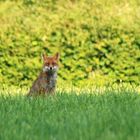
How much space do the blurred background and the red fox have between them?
11.1ft

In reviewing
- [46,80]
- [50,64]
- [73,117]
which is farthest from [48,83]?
[73,117]

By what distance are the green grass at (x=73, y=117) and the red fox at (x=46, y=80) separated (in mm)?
876

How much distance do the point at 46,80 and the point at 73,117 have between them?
155 inches

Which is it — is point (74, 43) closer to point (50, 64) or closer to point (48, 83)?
point (50, 64)

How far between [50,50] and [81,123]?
8449 millimetres

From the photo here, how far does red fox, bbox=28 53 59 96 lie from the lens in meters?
11.7

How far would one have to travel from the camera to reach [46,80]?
39.3 feet

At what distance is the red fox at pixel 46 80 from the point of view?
1168 centimetres

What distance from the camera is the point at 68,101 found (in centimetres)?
985

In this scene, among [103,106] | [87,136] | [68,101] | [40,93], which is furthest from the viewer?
[40,93]

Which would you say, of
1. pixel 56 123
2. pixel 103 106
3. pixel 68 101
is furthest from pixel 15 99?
pixel 56 123

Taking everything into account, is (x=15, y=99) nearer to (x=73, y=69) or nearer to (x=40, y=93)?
(x=40, y=93)

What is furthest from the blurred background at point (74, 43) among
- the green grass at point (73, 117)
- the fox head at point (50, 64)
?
the green grass at point (73, 117)

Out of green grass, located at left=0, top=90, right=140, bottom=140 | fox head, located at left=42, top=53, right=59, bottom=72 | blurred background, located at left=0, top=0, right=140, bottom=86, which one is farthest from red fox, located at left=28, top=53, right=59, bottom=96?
blurred background, located at left=0, top=0, right=140, bottom=86
